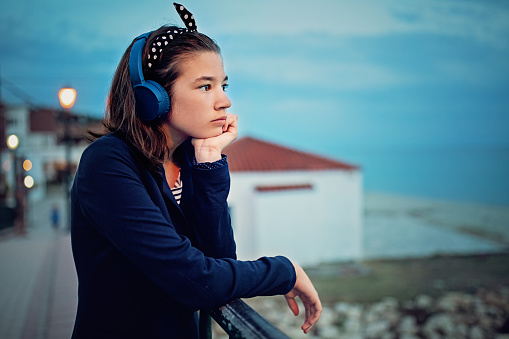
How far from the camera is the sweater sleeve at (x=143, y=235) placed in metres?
0.99

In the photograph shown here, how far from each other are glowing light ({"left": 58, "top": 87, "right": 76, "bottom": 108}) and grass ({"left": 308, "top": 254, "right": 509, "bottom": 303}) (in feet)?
30.6

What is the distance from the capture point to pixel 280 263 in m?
1.18

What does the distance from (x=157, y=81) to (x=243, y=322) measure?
31.2 inches

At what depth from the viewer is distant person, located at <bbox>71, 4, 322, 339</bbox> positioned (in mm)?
1008

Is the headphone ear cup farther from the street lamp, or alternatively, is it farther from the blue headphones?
the street lamp

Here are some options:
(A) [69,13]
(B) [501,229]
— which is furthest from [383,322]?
(B) [501,229]

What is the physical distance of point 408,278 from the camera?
15.4 metres

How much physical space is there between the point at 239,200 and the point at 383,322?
23.4ft

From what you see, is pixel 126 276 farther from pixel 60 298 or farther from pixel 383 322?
pixel 383 322

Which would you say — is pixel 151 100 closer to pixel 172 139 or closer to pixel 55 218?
pixel 172 139

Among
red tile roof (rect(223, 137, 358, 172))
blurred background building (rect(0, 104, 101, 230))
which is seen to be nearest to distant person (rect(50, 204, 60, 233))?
red tile roof (rect(223, 137, 358, 172))

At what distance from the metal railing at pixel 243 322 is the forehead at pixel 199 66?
69cm

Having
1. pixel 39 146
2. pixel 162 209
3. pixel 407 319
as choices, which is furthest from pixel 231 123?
pixel 39 146

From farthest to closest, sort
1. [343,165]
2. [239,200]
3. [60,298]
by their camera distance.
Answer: [343,165]
[239,200]
[60,298]
